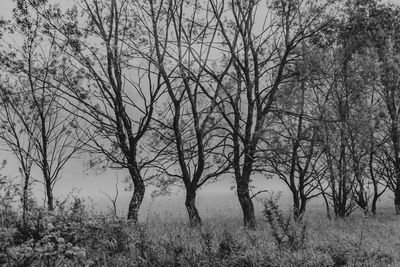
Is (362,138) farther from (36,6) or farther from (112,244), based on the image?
(36,6)

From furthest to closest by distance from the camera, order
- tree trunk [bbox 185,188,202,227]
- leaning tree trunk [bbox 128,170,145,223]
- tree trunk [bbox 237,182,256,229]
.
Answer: tree trunk [bbox 237,182,256,229]
tree trunk [bbox 185,188,202,227]
leaning tree trunk [bbox 128,170,145,223]

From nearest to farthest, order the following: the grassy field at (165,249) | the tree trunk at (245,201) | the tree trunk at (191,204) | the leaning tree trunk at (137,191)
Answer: the grassy field at (165,249) < the leaning tree trunk at (137,191) < the tree trunk at (191,204) < the tree trunk at (245,201)

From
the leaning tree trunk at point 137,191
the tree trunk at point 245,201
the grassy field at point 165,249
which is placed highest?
the leaning tree trunk at point 137,191

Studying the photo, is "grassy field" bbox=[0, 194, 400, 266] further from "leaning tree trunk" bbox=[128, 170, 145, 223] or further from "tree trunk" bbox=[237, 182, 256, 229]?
"tree trunk" bbox=[237, 182, 256, 229]

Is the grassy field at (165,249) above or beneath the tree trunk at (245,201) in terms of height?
beneath

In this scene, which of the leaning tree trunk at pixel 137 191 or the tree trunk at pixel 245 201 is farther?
the tree trunk at pixel 245 201

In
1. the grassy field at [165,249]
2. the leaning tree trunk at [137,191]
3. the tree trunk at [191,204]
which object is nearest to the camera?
the grassy field at [165,249]

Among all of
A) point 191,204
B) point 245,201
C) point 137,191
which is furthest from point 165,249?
point 245,201

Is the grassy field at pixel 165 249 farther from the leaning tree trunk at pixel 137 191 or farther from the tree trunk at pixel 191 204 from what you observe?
the tree trunk at pixel 191 204

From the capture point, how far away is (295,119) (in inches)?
711

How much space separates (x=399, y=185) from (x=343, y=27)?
31.8 ft

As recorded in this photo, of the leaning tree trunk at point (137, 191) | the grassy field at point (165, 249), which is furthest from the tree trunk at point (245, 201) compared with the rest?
the grassy field at point (165, 249)

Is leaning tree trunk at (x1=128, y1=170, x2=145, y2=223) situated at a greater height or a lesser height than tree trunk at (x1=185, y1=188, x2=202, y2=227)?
greater

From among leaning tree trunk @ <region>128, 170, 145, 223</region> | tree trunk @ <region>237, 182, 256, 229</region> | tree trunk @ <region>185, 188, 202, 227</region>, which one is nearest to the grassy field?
leaning tree trunk @ <region>128, 170, 145, 223</region>
